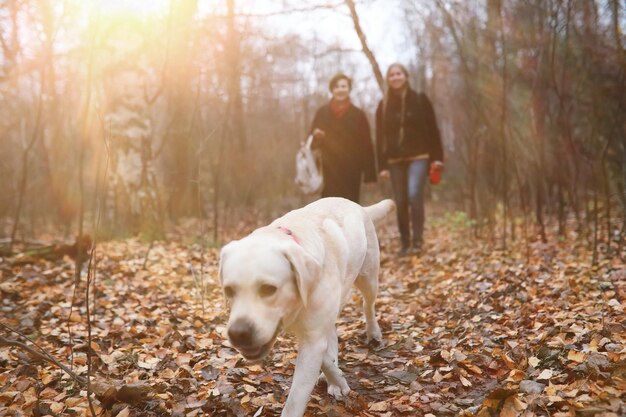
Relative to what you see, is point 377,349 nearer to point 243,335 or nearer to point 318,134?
point 243,335

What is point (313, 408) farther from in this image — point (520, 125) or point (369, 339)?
point (520, 125)

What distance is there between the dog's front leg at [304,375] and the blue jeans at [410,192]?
15.4ft

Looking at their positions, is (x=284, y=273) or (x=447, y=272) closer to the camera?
(x=284, y=273)

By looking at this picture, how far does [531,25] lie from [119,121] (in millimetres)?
6687

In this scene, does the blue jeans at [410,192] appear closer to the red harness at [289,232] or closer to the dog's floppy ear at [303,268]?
the red harness at [289,232]

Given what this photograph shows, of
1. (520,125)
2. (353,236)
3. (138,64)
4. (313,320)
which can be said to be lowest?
(313,320)

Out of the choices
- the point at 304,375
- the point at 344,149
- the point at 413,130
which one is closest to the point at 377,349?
the point at 304,375

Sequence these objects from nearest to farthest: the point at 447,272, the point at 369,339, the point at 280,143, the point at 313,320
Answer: the point at 313,320
the point at 369,339
the point at 447,272
the point at 280,143

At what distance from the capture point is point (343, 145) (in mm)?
6918

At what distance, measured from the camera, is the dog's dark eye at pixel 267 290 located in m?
2.30

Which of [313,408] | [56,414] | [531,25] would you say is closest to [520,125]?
[531,25]

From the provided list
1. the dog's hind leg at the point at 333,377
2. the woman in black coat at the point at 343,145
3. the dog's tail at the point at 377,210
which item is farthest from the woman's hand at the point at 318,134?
the dog's hind leg at the point at 333,377

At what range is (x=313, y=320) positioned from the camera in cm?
252

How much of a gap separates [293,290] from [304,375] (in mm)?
420
